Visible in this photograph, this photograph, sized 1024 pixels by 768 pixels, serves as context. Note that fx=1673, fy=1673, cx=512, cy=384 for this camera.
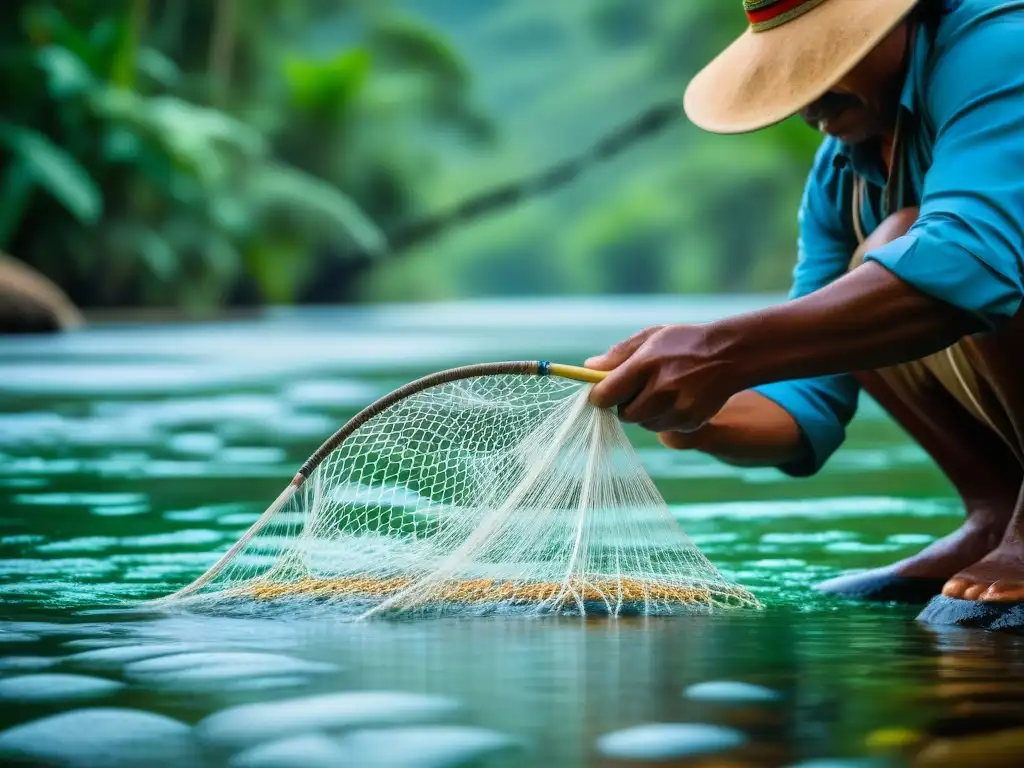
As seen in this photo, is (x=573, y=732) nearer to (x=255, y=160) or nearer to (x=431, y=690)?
(x=431, y=690)

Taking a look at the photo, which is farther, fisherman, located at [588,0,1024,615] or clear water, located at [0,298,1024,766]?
fisherman, located at [588,0,1024,615]

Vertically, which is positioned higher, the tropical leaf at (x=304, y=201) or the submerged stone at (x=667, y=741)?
the tropical leaf at (x=304, y=201)

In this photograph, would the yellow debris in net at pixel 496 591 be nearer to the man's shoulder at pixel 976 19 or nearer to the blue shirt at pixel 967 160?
the blue shirt at pixel 967 160

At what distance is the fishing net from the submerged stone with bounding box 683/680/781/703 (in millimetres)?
563

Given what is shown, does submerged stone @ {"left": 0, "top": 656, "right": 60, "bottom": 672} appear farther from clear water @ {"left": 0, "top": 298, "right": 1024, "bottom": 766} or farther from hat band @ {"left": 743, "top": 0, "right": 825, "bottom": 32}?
hat band @ {"left": 743, "top": 0, "right": 825, "bottom": 32}

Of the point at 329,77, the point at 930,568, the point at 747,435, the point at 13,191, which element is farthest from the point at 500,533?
the point at 329,77

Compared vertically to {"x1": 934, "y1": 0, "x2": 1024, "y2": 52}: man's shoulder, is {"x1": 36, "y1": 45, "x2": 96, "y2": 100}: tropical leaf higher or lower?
higher

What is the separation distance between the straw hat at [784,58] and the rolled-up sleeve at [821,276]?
0.28m

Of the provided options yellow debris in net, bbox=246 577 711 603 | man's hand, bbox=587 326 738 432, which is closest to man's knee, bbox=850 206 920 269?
man's hand, bbox=587 326 738 432

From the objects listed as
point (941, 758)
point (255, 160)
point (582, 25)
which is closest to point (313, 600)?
point (941, 758)

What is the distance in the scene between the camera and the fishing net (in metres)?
2.38

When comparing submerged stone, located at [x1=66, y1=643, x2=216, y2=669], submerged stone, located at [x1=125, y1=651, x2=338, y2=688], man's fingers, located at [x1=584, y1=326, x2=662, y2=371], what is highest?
man's fingers, located at [x1=584, y1=326, x2=662, y2=371]

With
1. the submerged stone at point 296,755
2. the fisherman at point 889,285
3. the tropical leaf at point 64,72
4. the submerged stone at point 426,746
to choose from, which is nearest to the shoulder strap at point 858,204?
the fisherman at point 889,285

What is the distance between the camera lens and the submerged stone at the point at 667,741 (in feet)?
4.92
